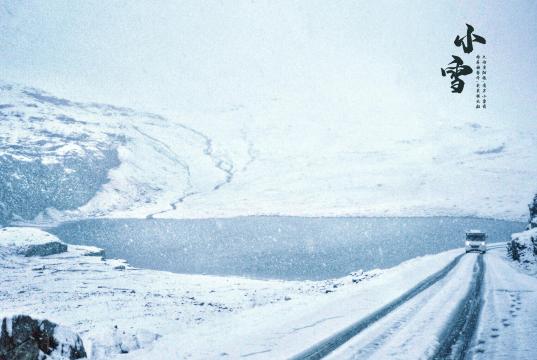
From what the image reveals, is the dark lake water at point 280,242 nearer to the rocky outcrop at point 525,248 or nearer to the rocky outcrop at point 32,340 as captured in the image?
the rocky outcrop at point 525,248

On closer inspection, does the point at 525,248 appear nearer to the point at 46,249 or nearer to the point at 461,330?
the point at 461,330

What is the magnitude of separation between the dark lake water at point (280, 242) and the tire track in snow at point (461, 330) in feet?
80.7

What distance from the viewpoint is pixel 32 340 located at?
6895 millimetres

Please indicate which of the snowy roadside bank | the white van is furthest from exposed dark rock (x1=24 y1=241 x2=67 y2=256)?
the white van

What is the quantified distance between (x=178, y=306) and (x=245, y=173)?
139m

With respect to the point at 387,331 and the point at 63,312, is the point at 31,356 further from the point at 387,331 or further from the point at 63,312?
the point at 63,312

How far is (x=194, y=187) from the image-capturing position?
148 meters

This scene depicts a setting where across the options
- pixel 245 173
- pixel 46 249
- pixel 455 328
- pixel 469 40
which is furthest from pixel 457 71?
pixel 245 173

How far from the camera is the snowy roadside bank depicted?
8195mm

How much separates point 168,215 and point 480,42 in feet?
328

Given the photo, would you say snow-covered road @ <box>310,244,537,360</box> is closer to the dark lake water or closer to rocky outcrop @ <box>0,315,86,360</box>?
rocky outcrop @ <box>0,315,86,360</box>

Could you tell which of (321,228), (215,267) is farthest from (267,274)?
(321,228)

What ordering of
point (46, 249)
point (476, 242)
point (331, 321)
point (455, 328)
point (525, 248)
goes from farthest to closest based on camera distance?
point (46, 249)
point (476, 242)
point (525, 248)
point (331, 321)
point (455, 328)

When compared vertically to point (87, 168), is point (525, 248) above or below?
below
